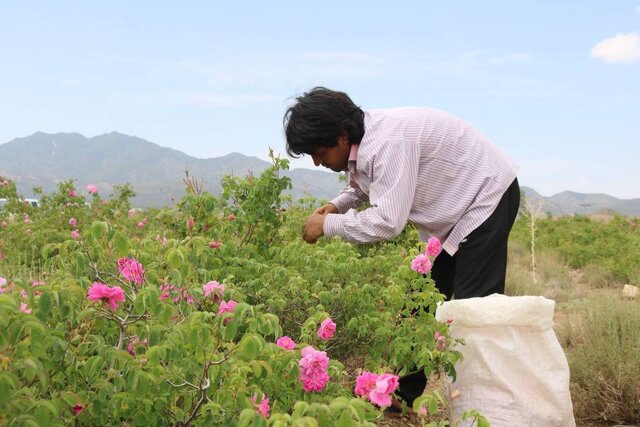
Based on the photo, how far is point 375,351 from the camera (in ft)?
9.38

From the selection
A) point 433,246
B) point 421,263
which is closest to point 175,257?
point 421,263

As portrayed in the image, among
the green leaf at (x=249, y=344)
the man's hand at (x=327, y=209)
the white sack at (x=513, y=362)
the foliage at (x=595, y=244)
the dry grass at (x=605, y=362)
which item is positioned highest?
the green leaf at (x=249, y=344)

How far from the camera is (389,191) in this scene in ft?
9.33

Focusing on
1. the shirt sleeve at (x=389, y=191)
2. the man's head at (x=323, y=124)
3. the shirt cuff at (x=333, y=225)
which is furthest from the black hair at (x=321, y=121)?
the shirt cuff at (x=333, y=225)

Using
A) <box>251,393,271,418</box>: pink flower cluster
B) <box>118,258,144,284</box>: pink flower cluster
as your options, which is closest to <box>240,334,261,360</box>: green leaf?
<box>251,393,271,418</box>: pink flower cluster

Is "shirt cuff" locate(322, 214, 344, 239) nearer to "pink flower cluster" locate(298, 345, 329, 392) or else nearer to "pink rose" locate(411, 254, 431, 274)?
"pink rose" locate(411, 254, 431, 274)

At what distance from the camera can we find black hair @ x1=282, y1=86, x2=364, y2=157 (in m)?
2.90

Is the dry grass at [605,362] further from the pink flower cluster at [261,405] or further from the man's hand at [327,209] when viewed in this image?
the pink flower cluster at [261,405]

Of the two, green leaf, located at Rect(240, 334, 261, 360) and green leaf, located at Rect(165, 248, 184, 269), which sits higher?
green leaf, located at Rect(165, 248, 184, 269)

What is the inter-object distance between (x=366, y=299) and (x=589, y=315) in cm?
224

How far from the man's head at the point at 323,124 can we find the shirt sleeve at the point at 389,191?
0.17 meters

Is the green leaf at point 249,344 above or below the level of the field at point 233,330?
above

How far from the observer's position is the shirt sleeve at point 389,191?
9.32ft

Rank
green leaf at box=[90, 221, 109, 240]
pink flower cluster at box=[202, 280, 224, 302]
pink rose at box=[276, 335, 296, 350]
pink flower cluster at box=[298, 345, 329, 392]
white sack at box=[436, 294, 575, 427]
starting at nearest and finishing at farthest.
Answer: green leaf at box=[90, 221, 109, 240] → pink flower cluster at box=[298, 345, 329, 392] → pink rose at box=[276, 335, 296, 350] → pink flower cluster at box=[202, 280, 224, 302] → white sack at box=[436, 294, 575, 427]
